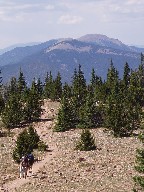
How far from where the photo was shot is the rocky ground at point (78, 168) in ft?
116

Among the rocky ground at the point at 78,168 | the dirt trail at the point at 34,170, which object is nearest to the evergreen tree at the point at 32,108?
the dirt trail at the point at 34,170

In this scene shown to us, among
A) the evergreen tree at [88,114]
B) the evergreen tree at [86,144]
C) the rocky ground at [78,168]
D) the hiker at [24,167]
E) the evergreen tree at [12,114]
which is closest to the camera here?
the rocky ground at [78,168]

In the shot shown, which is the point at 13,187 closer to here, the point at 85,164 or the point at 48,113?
the point at 85,164

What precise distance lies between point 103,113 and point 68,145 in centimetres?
2386

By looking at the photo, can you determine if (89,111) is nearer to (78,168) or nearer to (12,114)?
(12,114)

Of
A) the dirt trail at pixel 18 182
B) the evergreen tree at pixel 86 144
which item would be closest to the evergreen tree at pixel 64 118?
the evergreen tree at pixel 86 144

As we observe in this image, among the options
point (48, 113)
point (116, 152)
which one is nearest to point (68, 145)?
point (116, 152)

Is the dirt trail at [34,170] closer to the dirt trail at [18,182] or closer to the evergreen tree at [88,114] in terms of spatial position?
the dirt trail at [18,182]

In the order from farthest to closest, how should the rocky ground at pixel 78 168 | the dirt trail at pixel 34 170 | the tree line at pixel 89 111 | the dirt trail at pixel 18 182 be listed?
the tree line at pixel 89 111, the dirt trail at pixel 34 170, the dirt trail at pixel 18 182, the rocky ground at pixel 78 168

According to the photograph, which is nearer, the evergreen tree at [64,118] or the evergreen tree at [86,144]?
the evergreen tree at [86,144]

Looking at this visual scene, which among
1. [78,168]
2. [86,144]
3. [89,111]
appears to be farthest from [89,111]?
[78,168]

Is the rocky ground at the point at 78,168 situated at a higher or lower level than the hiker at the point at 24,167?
lower

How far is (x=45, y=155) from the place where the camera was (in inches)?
1987

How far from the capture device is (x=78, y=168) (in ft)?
137
